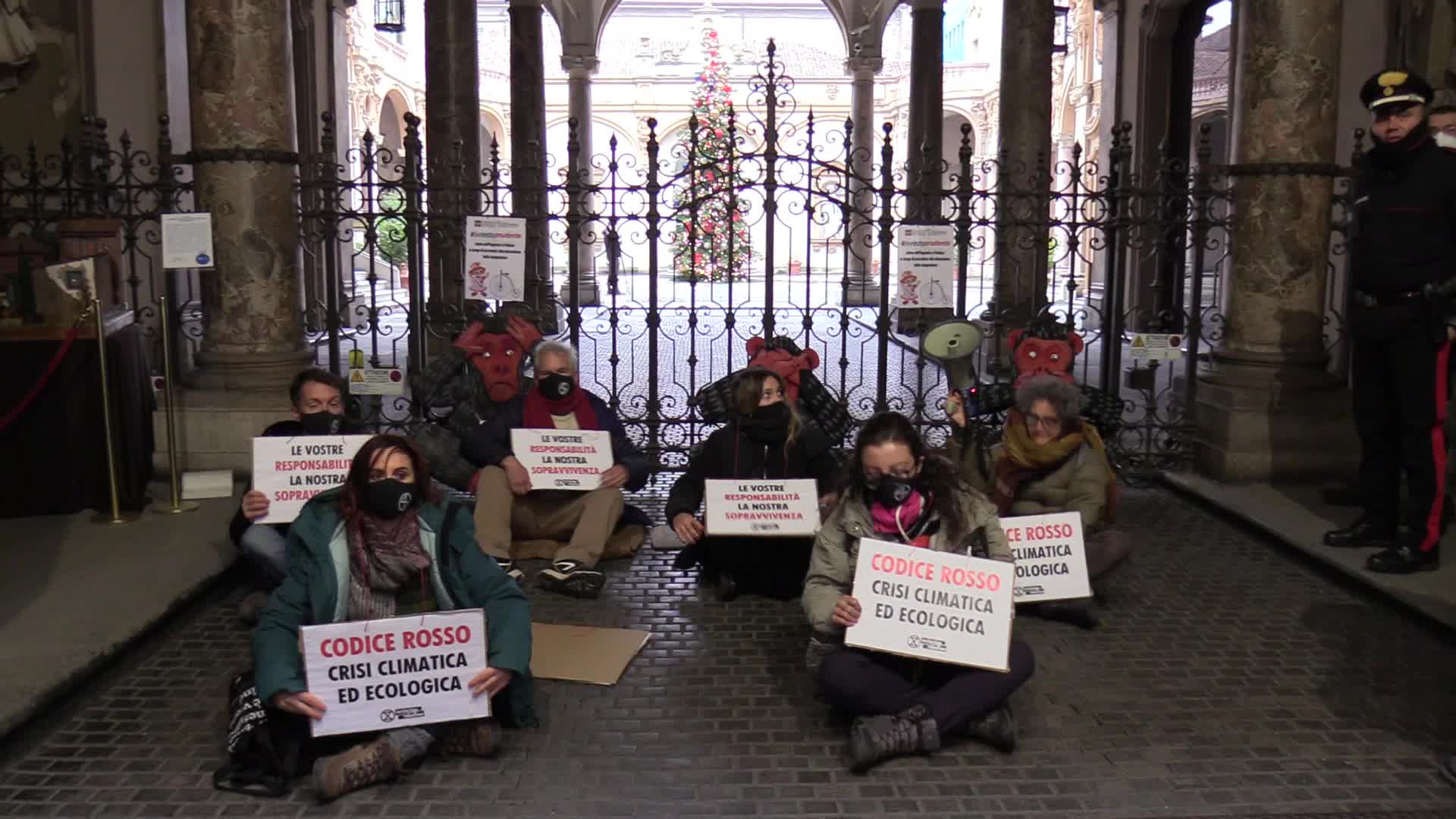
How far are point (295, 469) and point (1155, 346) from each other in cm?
507

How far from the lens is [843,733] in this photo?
4074 mm

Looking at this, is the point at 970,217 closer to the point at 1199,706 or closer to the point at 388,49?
the point at 1199,706

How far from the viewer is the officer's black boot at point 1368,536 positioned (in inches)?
234

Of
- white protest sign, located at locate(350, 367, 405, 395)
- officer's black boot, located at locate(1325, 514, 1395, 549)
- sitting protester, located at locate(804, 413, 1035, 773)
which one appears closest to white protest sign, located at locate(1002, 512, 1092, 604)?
sitting protester, located at locate(804, 413, 1035, 773)

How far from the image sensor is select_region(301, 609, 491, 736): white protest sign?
3594mm

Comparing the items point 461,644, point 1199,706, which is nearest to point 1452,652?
point 1199,706

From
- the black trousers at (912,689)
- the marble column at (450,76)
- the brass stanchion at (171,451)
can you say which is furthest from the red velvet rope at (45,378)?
the marble column at (450,76)

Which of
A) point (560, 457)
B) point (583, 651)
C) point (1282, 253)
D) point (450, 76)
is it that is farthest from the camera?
point (450, 76)

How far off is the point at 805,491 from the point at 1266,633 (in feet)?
6.53

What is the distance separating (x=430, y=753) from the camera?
12.6 feet

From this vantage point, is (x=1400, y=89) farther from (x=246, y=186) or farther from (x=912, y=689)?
(x=246, y=186)

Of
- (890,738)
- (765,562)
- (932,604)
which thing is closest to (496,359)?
(765,562)

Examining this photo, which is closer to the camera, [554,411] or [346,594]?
[346,594]

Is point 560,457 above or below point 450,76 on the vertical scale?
below
